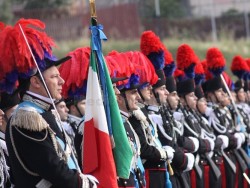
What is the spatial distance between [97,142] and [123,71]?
1.54 m

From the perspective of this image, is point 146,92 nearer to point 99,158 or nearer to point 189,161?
point 189,161

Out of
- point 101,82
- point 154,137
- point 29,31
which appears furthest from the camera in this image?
point 154,137

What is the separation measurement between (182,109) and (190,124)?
249 mm

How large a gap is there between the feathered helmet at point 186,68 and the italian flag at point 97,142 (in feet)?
12.7

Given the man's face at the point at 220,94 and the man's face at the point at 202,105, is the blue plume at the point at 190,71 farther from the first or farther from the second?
the man's face at the point at 220,94

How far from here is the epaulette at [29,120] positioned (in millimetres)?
5910

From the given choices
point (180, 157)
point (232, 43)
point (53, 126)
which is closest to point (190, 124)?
point (180, 157)

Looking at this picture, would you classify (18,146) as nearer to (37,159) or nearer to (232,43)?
(37,159)

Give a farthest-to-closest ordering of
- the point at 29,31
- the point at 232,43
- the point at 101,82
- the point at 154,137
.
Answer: the point at 232,43, the point at 154,137, the point at 101,82, the point at 29,31

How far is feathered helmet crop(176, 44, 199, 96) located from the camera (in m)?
10.4

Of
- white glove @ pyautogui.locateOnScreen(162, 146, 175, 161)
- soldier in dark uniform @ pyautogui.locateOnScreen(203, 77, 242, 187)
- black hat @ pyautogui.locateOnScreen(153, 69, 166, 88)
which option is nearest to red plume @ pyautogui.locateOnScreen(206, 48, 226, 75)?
soldier in dark uniform @ pyautogui.locateOnScreen(203, 77, 242, 187)

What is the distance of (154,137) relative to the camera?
8352 millimetres

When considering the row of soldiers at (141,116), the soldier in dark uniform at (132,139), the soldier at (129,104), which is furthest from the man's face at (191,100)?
the soldier in dark uniform at (132,139)


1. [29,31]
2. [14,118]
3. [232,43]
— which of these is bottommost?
[232,43]
